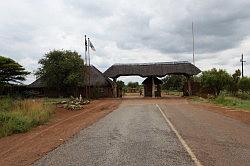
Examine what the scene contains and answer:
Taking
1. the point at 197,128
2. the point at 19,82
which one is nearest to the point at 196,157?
the point at 197,128

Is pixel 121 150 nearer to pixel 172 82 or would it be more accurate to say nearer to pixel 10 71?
pixel 10 71

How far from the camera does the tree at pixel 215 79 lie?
Result: 198 ft

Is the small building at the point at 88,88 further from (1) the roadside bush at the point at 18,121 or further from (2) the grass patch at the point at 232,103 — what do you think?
(1) the roadside bush at the point at 18,121

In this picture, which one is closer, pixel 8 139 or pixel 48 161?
pixel 48 161

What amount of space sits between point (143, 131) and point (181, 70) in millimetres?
49169

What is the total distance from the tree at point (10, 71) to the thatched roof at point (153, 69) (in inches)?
667

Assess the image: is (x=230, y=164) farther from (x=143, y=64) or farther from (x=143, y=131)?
(x=143, y=64)

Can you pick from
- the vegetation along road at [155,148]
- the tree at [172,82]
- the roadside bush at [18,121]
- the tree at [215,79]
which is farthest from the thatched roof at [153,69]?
the vegetation along road at [155,148]

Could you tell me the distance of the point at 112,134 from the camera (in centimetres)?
1612

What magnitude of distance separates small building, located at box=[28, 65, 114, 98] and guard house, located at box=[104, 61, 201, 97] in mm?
1332

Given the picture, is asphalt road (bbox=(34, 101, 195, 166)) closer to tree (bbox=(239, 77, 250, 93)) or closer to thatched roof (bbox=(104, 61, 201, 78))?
thatched roof (bbox=(104, 61, 201, 78))

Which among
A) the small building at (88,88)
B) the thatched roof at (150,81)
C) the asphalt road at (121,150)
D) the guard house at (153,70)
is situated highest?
the guard house at (153,70)

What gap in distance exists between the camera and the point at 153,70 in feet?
218

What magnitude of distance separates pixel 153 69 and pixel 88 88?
1092cm
